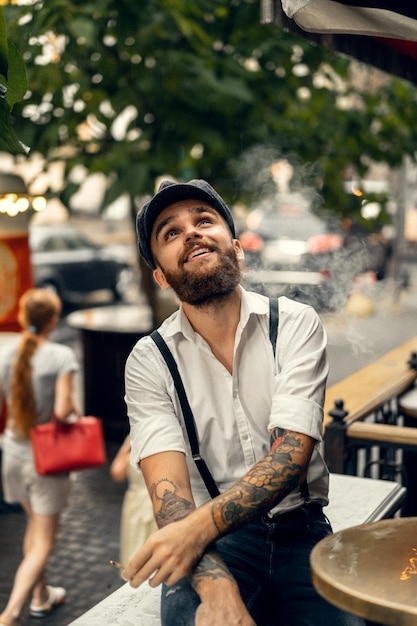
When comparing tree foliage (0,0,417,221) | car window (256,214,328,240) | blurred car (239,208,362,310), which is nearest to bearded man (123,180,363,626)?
tree foliage (0,0,417,221)

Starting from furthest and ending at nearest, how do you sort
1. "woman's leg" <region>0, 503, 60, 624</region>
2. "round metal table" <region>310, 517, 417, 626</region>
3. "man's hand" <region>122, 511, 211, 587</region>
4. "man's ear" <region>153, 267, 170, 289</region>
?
"woman's leg" <region>0, 503, 60, 624</region> → "man's ear" <region>153, 267, 170, 289</region> → "man's hand" <region>122, 511, 211, 587</region> → "round metal table" <region>310, 517, 417, 626</region>

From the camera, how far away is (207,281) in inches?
93.4

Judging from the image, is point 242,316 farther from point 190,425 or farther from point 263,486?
point 263,486

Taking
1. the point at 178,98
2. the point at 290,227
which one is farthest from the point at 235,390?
the point at 290,227

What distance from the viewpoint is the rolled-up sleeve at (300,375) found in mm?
2285

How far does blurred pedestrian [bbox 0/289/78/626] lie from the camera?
4613 millimetres

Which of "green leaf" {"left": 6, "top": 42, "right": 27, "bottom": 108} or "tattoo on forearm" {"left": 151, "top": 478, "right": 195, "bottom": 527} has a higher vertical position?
"green leaf" {"left": 6, "top": 42, "right": 27, "bottom": 108}

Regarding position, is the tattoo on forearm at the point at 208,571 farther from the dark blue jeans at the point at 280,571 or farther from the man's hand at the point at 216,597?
the dark blue jeans at the point at 280,571

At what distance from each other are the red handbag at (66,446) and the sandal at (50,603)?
0.69m

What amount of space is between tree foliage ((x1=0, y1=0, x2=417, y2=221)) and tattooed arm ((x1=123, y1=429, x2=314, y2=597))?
104 inches

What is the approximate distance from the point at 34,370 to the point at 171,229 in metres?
2.84

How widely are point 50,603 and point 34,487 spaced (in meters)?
0.65

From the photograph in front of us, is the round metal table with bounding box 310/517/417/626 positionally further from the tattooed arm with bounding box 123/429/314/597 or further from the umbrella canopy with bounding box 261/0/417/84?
the umbrella canopy with bounding box 261/0/417/84

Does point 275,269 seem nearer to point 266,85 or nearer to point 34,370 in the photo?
point 266,85
